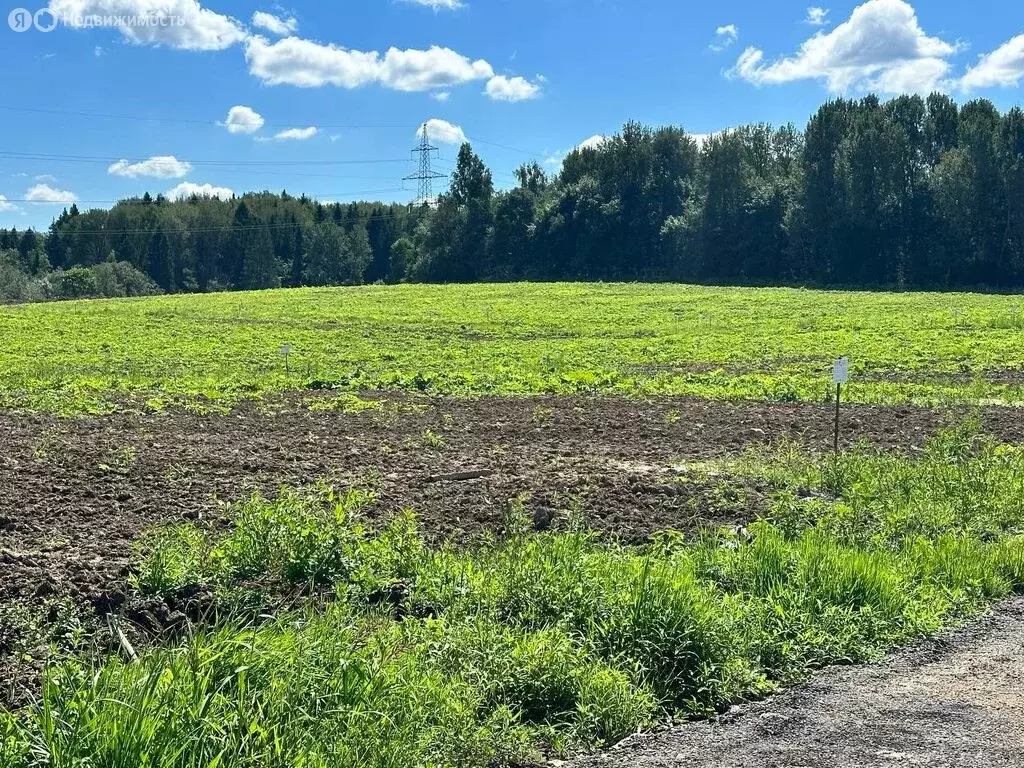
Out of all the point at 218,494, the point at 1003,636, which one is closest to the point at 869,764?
the point at 1003,636

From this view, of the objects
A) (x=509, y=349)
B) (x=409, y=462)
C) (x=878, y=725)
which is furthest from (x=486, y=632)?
(x=509, y=349)

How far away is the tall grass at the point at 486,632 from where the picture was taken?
13.3 ft

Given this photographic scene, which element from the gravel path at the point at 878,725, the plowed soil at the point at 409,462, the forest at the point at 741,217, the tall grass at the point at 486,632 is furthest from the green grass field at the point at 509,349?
the forest at the point at 741,217

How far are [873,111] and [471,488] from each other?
273ft

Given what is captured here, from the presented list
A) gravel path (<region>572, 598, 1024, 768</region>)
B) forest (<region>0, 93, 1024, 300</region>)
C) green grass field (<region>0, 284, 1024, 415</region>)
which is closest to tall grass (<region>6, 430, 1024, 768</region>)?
gravel path (<region>572, 598, 1024, 768</region>)

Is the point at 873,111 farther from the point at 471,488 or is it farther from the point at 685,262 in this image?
the point at 471,488

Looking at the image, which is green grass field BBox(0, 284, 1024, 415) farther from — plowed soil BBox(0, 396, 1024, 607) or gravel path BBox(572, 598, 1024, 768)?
gravel path BBox(572, 598, 1024, 768)

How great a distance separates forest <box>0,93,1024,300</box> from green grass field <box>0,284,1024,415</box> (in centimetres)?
2574

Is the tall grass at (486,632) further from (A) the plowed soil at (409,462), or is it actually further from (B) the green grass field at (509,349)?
(B) the green grass field at (509,349)

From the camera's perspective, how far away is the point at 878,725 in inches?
194

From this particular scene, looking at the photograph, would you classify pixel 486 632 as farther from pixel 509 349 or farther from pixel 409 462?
pixel 509 349

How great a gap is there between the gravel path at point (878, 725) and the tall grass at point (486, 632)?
0.73 ft

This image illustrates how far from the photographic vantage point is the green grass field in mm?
19328

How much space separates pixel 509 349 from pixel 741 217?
5947 centimetres
